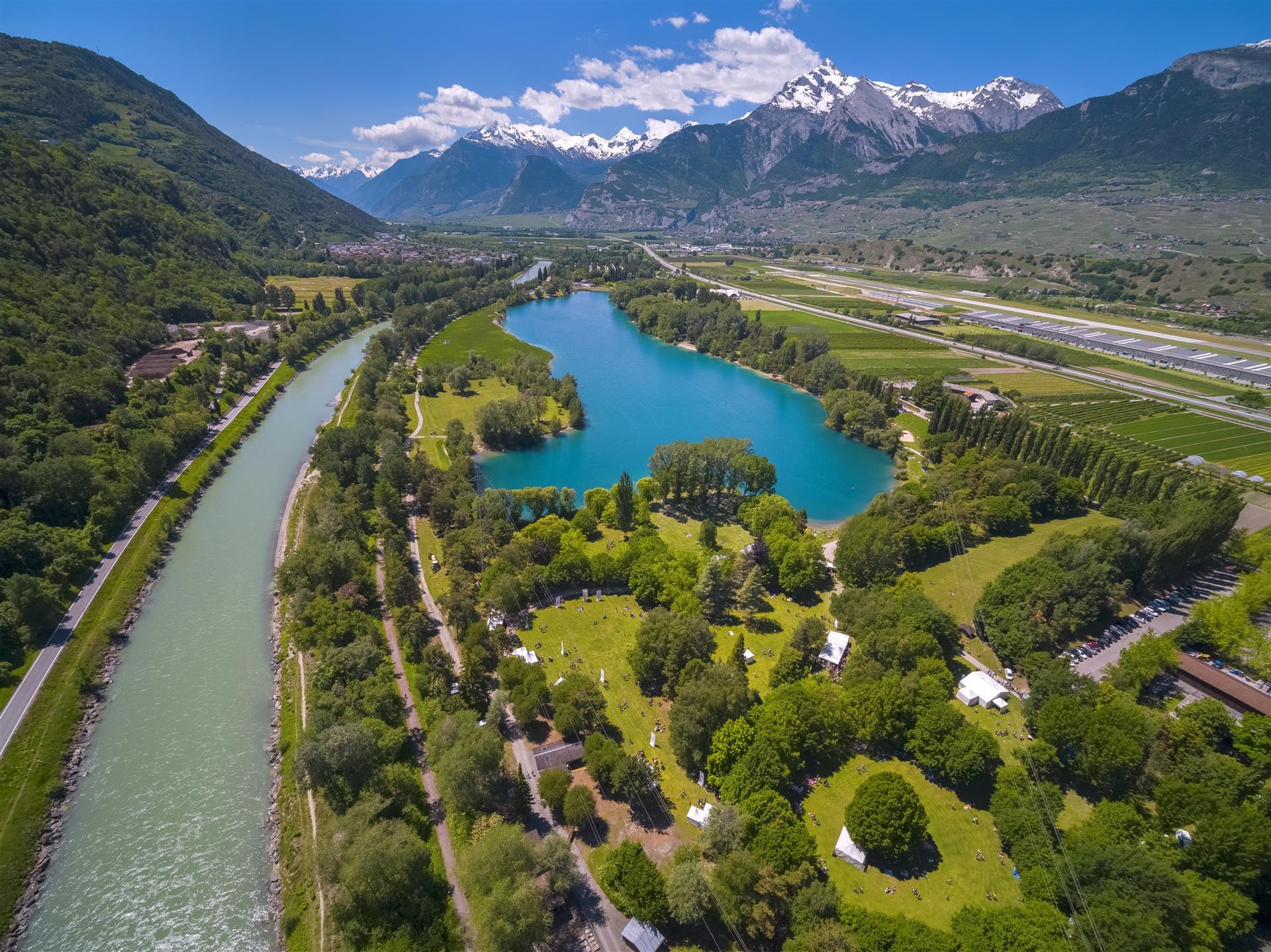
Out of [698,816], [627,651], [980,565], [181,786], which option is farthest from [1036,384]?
[181,786]

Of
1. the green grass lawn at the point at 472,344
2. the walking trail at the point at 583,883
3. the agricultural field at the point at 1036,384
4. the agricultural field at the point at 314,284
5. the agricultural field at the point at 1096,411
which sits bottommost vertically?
the walking trail at the point at 583,883

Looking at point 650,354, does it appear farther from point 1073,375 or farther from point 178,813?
point 178,813

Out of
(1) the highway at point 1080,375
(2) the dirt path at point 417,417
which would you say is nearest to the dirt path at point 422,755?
(2) the dirt path at point 417,417

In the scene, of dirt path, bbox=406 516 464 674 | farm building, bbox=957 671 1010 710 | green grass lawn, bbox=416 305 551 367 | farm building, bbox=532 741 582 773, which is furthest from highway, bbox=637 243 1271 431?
dirt path, bbox=406 516 464 674

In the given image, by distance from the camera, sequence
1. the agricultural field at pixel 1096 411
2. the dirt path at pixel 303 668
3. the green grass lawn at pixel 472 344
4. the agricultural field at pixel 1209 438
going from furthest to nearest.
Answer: the green grass lawn at pixel 472 344
the agricultural field at pixel 1096 411
the agricultural field at pixel 1209 438
the dirt path at pixel 303 668

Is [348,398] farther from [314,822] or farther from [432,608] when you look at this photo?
[314,822]

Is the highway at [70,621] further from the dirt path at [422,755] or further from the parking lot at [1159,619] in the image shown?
the parking lot at [1159,619]
